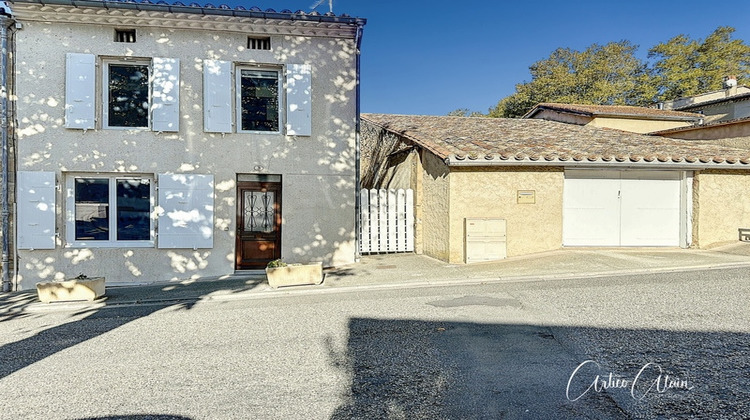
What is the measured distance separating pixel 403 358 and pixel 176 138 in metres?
7.39

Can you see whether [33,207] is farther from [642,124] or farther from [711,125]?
[642,124]

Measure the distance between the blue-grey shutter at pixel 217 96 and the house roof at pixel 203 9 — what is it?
1.05m

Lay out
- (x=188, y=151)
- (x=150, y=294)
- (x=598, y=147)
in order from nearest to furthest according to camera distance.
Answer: (x=150, y=294), (x=188, y=151), (x=598, y=147)

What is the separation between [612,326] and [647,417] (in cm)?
192

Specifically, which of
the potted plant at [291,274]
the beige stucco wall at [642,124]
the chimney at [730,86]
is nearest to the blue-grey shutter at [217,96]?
the potted plant at [291,274]

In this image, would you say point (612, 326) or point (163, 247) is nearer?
point (612, 326)

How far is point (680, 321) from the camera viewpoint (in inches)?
175

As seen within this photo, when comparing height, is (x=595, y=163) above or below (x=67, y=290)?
above

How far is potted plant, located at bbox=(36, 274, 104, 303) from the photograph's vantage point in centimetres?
668

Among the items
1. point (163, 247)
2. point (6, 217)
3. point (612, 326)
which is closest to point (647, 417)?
point (612, 326)

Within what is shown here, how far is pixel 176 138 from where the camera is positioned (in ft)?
28.7

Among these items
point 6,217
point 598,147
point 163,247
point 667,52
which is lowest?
point 163,247

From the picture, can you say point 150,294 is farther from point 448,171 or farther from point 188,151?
point 448,171

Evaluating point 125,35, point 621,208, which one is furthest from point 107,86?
point 621,208
